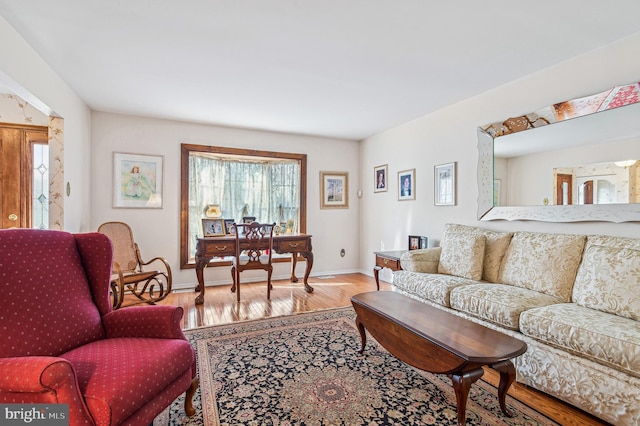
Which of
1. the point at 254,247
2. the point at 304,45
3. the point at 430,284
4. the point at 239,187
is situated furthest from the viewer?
the point at 239,187

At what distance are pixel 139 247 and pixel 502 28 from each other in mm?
4665

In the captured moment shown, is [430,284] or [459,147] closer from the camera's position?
[430,284]

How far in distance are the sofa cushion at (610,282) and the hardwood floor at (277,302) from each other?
0.70 meters

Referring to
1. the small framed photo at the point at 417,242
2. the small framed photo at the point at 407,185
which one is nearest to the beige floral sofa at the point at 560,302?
the small framed photo at the point at 417,242

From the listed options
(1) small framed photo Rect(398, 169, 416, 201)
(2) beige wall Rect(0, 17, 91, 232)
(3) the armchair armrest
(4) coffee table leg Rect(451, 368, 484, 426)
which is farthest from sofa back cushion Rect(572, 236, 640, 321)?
(2) beige wall Rect(0, 17, 91, 232)

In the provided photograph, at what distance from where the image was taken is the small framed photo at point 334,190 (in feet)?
17.8

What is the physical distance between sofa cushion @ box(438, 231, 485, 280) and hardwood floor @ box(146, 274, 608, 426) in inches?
38.5

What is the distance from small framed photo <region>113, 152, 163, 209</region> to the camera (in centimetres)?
415

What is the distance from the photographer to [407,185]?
4492 mm

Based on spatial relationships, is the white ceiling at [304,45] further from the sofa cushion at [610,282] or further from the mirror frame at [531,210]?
the sofa cushion at [610,282]

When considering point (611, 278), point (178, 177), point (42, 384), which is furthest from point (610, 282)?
point (178, 177)

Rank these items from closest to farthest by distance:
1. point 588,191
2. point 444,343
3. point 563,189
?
1. point 444,343
2. point 588,191
3. point 563,189

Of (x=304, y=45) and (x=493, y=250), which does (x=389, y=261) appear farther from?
(x=304, y=45)

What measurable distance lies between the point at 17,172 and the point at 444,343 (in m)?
4.82
